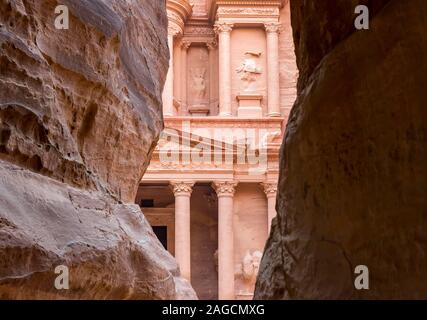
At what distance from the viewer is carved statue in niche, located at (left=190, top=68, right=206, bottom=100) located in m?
32.0

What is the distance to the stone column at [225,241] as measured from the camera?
25312 millimetres

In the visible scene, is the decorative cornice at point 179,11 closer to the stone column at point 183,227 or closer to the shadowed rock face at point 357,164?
the stone column at point 183,227

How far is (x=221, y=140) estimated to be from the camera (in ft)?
89.6

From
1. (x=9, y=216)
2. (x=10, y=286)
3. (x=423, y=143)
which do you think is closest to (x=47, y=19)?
(x=9, y=216)

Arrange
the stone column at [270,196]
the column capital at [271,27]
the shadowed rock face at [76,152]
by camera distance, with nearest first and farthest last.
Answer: the shadowed rock face at [76,152]
the stone column at [270,196]
the column capital at [271,27]

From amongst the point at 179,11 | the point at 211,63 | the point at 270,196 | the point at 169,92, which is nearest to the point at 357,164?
the point at 270,196

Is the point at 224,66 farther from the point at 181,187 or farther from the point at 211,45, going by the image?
the point at 181,187

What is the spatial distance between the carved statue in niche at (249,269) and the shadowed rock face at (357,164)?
22.2m

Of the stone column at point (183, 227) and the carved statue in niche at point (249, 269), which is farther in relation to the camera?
the stone column at point (183, 227)

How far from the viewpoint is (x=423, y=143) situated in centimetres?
265

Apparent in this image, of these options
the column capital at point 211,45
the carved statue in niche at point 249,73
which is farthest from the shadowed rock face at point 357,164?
the column capital at point 211,45

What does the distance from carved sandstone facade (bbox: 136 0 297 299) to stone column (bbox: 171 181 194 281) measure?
0.12 ft
